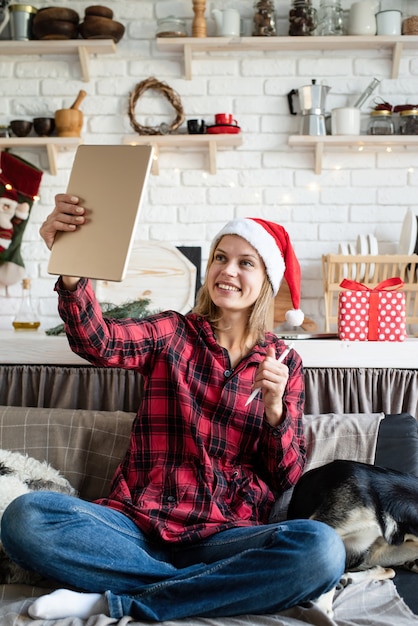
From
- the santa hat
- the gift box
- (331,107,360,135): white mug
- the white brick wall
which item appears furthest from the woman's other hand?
(331,107,360,135): white mug

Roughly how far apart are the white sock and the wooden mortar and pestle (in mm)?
2232

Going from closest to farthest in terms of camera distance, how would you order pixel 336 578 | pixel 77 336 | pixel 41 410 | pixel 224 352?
pixel 336 578, pixel 77 336, pixel 224 352, pixel 41 410

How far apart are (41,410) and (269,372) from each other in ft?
2.61

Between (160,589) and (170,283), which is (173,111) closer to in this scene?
(170,283)

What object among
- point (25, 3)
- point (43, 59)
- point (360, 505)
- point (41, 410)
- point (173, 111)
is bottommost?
point (360, 505)

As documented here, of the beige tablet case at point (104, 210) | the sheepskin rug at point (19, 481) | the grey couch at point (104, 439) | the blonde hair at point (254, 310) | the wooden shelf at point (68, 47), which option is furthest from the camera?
the wooden shelf at point (68, 47)

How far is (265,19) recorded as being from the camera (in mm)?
3379

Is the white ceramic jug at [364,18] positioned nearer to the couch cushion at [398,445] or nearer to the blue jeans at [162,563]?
the couch cushion at [398,445]

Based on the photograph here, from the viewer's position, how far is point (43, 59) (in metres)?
3.55

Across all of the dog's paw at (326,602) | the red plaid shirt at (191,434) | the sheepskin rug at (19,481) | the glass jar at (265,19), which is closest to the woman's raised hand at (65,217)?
the red plaid shirt at (191,434)

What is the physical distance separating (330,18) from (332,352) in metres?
1.61

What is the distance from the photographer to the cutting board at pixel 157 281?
317 centimetres

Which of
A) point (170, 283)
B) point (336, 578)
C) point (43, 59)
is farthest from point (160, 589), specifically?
point (43, 59)

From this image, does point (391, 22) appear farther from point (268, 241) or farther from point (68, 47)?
point (268, 241)
